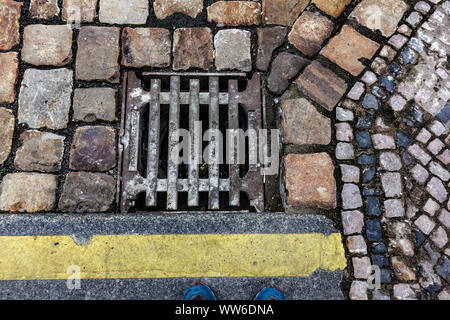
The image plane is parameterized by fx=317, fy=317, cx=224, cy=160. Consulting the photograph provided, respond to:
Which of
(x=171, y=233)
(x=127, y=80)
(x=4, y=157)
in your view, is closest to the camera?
(x=171, y=233)

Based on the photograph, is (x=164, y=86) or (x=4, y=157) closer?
(x=4, y=157)

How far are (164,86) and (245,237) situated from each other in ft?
3.93

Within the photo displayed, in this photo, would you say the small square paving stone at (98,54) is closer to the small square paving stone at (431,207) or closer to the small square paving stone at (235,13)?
the small square paving stone at (235,13)

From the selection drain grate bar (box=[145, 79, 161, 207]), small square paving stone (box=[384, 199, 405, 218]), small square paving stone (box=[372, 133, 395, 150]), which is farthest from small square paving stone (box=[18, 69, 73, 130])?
small square paving stone (box=[384, 199, 405, 218])

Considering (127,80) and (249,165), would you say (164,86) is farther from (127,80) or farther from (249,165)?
(249,165)

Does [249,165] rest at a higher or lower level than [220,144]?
lower

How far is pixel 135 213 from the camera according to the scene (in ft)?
6.36

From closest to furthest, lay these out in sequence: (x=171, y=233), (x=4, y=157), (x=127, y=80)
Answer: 1. (x=171, y=233)
2. (x=4, y=157)
3. (x=127, y=80)

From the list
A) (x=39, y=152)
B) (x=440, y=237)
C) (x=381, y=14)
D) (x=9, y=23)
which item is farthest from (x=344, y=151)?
(x=9, y=23)

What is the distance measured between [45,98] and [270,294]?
1879 mm

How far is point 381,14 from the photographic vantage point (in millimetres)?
2090

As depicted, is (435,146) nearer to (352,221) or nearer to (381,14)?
(352,221)

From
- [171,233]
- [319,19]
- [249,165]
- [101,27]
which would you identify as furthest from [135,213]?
[319,19]

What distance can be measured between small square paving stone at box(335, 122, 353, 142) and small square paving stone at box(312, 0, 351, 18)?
30.8 inches
